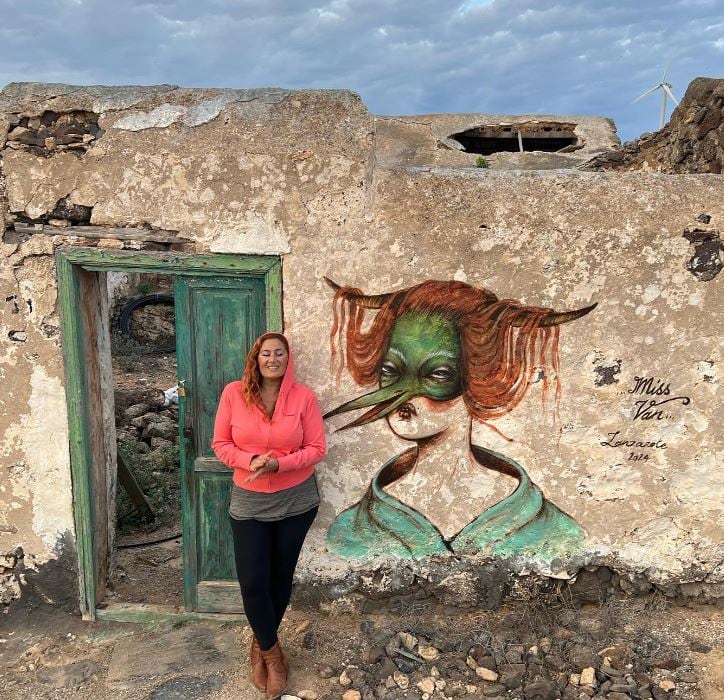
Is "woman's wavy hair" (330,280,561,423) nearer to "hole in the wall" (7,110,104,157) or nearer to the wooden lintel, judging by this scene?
the wooden lintel

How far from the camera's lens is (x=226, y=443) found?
2.88m

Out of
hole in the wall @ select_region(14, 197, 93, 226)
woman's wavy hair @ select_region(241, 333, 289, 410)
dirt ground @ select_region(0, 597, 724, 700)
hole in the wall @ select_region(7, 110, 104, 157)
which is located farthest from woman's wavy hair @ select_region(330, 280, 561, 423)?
hole in the wall @ select_region(7, 110, 104, 157)

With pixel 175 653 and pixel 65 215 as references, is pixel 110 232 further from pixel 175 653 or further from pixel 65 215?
pixel 175 653

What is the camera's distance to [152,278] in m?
12.2

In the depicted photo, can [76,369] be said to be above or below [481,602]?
above

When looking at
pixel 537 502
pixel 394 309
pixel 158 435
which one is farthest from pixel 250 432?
pixel 158 435

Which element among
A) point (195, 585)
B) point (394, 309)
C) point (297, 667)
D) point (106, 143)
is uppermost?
point (106, 143)

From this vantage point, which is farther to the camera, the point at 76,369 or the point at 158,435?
the point at 158,435

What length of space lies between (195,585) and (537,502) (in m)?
1.93

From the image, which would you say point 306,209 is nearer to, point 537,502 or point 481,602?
point 537,502

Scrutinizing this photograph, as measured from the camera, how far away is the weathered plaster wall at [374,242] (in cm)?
309

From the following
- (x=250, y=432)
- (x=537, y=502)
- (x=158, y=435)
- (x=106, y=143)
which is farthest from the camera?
(x=158, y=435)

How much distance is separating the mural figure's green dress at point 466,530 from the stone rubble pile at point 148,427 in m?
3.46

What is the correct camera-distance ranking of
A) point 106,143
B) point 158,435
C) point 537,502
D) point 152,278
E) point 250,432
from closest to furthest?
point 250,432, point 106,143, point 537,502, point 158,435, point 152,278
